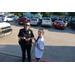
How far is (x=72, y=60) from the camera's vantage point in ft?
10.8

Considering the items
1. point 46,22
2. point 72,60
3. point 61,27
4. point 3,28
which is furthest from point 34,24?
point 72,60

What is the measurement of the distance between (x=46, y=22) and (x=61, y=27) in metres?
2.64

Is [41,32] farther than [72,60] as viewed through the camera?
No

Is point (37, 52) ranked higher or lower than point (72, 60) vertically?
higher

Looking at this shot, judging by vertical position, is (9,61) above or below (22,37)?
below
